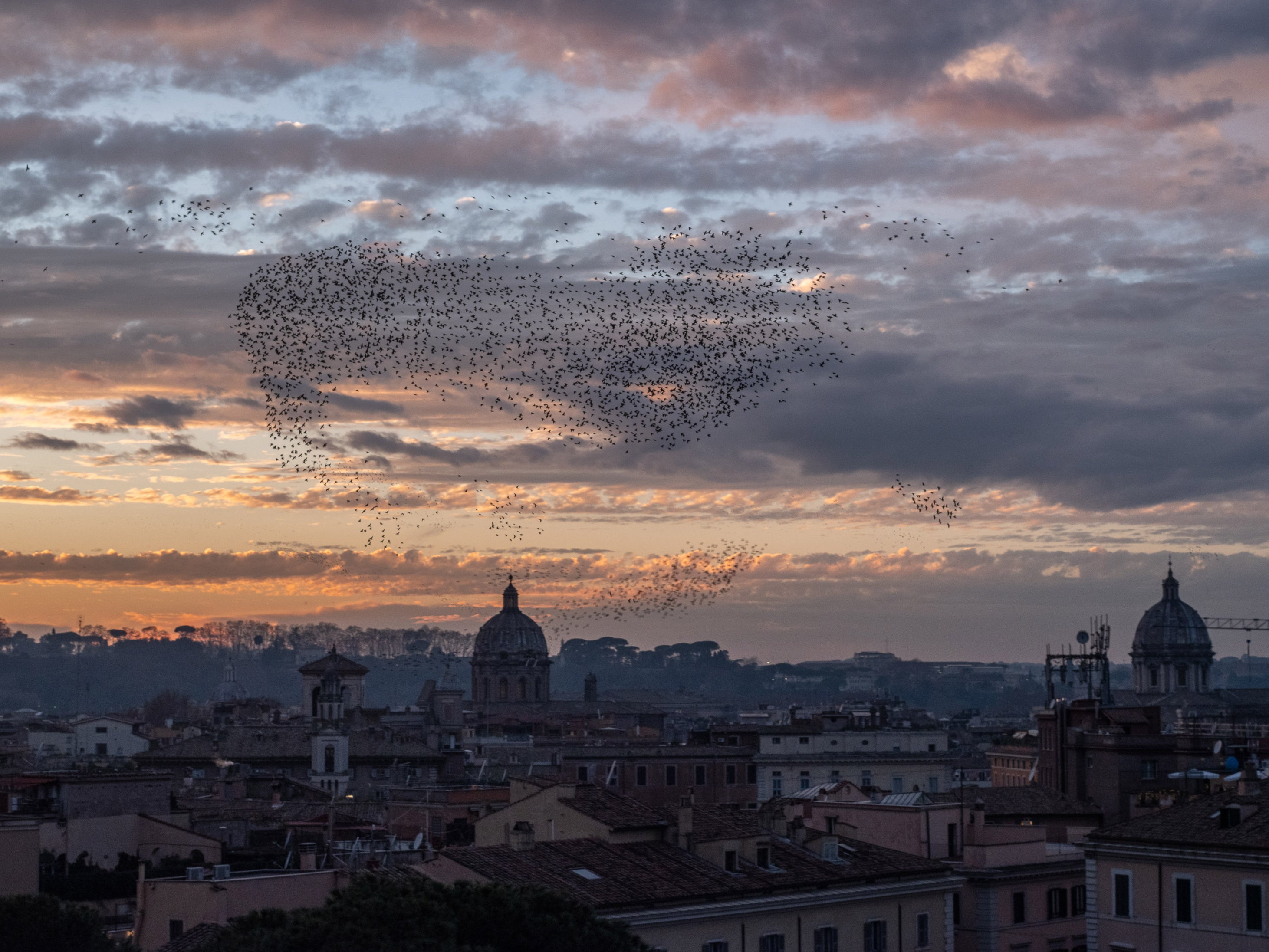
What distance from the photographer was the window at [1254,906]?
33.7 meters

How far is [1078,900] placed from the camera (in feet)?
141

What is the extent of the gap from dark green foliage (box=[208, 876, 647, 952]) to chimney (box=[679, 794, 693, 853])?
8.99 meters

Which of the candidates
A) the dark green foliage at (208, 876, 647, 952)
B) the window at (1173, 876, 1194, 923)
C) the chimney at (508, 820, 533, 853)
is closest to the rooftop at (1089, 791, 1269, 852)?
the window at (1173, 876, 1194, 923)

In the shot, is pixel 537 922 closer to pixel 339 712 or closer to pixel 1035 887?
pixel 1035 887

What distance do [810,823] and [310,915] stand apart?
20.9 metres

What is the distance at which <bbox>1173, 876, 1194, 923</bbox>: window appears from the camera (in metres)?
34.9

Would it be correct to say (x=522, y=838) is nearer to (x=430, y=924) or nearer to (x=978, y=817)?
(x=430, y=924)

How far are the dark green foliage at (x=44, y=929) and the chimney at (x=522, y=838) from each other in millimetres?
8338

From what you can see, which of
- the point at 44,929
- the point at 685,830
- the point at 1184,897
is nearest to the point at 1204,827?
the point at 1184,897

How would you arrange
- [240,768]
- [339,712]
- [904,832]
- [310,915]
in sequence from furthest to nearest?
[339,712] → [240,768] → [904,832] → [310,915]

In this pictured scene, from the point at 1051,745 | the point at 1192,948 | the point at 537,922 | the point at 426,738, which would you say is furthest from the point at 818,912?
the point at 426,738

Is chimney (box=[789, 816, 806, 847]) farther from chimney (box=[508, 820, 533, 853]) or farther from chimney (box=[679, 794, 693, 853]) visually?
chimney (box=[508, 820, 533, 853])

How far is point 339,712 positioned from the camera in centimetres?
13362

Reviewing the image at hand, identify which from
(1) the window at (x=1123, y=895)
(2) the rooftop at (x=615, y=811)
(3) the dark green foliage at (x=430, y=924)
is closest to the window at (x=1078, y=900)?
(1) the window at (x=1123, y=895)
